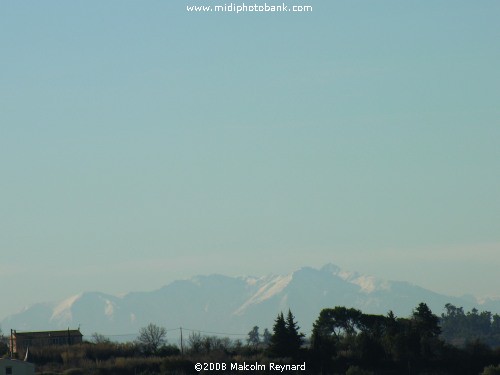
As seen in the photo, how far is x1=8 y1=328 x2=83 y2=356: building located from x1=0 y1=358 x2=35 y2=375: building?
28550 millimetres

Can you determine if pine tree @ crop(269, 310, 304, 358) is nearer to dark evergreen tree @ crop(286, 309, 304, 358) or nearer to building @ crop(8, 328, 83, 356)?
dark evergreen tree @ crop(286, 309, 304, 358)

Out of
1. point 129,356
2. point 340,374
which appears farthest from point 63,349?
point 340,374

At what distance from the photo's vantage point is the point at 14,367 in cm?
7988

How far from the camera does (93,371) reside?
80875 millimetres

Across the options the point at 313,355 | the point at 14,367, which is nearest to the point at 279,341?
the point at 313,355

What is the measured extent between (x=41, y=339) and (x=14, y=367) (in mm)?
35296

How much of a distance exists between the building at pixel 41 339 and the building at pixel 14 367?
2855 centimetres

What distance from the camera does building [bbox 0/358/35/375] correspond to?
7931 cm

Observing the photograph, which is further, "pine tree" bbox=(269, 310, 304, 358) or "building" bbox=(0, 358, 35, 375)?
"pine tree" bbox=(269, 310, 304, 358)

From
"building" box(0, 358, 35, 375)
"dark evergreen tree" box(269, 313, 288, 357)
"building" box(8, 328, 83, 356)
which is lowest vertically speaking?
"building" box(0, 358, 35, 375)

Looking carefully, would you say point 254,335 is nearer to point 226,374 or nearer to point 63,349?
point 63,349

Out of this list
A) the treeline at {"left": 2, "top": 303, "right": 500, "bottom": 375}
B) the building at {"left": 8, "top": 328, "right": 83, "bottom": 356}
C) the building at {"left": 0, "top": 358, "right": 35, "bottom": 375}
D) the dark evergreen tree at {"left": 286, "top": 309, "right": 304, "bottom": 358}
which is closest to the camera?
the building at {"left": 0, "top": 358, "right": 35, "bottom": 375}

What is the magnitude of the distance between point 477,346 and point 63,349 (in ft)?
101

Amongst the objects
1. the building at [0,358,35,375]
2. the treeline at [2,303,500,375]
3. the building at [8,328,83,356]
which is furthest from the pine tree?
the building at [8,328,83,356]
